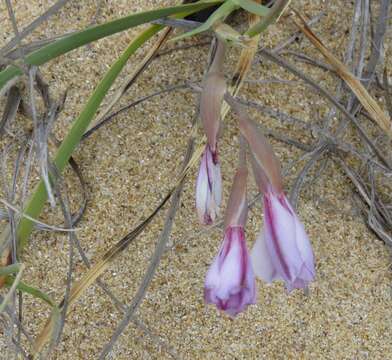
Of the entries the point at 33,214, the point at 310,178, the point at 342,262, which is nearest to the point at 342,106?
the point at 310,178

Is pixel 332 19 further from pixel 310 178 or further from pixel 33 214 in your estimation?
pixel 33 214

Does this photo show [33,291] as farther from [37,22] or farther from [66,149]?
[37,22]

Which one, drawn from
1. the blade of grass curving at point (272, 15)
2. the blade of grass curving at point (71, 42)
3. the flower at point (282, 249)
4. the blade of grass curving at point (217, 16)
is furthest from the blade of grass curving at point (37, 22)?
the flower at point (282, 249)

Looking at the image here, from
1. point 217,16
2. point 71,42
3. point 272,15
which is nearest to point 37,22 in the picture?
point 71,42

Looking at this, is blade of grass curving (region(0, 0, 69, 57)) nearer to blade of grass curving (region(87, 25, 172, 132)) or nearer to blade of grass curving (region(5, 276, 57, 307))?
blade of grass curving (region(87, 25, 172, 132))

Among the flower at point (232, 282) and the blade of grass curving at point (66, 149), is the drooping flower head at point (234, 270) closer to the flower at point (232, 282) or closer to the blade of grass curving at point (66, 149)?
the flower at point (232, 282)

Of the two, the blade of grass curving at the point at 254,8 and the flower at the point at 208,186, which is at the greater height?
the blade of grass curving at the point at 254,8

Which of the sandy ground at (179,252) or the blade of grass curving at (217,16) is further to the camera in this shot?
the sandy ground at (179,252)
